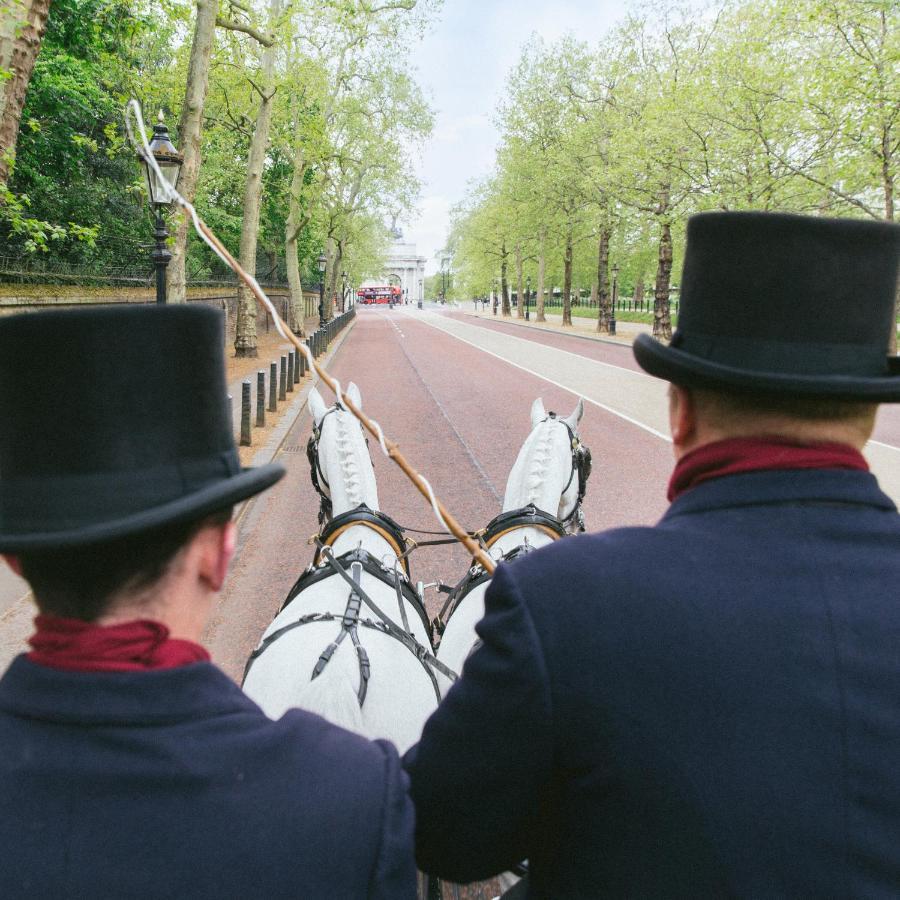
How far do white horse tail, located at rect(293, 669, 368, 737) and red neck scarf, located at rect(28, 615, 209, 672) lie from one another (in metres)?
1.19

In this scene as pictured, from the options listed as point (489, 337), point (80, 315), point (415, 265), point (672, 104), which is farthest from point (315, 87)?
point (415, 265)

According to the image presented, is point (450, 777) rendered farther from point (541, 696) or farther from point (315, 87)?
point (315, 87)

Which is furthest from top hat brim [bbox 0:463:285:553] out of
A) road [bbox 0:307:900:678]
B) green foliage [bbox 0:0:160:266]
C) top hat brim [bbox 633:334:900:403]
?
green foliage [bbox 0:0:160:266]

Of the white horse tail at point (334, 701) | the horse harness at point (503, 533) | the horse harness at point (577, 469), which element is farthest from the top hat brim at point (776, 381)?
the horse harness at point (577, 469)

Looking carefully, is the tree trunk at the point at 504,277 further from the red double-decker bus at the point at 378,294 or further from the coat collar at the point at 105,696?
the coat collar at the point at 105,696

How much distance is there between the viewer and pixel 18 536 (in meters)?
1.01

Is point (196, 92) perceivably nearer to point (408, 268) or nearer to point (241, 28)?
point (241, 28)

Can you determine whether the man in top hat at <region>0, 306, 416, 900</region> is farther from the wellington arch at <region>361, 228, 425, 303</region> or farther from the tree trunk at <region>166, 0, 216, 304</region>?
the wellington arch at <region>361, 228, 425, 303</region>

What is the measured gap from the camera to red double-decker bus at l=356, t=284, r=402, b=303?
356 ft

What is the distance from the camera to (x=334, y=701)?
2150 millimetres

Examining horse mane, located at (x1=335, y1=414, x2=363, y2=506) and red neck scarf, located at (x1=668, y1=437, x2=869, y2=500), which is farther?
horse mane, located at (x1=335, y1=414, x2=363, y2=506)

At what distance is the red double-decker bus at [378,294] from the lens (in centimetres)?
10862

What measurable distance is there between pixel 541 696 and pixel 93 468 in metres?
0.82

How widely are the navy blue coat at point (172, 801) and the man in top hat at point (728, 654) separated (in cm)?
28
